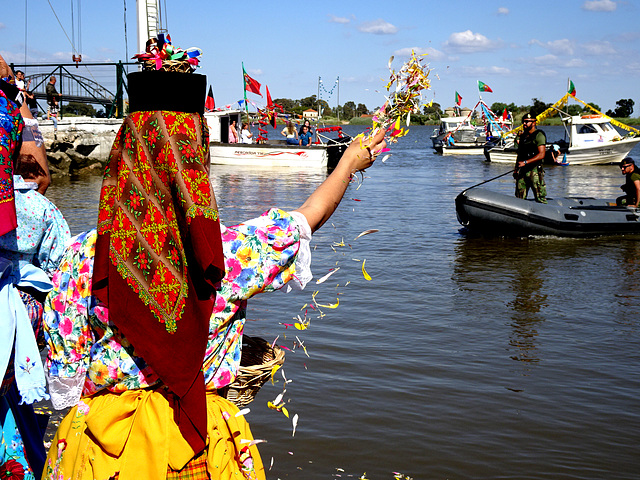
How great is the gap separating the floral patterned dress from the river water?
102 centimetres

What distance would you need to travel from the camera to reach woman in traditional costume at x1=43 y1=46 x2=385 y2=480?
1681 millimetres

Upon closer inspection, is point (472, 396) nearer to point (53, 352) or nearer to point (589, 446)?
point (589, 446)

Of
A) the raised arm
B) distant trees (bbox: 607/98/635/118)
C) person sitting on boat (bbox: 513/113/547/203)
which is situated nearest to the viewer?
the raised arm

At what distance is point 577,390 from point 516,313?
7.05 feet

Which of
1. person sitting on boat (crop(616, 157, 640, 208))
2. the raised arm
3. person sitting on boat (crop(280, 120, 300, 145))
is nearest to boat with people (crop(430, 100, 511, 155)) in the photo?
person sitting on boat (crop(280, 120, 300, 145))

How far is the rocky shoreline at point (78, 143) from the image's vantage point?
2081cm

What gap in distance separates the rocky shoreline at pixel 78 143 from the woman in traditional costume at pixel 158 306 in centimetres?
2014

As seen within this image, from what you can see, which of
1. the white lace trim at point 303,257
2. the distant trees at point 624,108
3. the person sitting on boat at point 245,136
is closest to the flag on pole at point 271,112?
the person sitting on boat at point 245,136

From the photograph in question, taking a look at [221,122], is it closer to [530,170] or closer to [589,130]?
[589,130]

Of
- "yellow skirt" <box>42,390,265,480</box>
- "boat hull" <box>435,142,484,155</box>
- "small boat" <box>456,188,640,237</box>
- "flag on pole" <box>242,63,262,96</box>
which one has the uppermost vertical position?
"flag on pole" <box>242,63,262,96</box>

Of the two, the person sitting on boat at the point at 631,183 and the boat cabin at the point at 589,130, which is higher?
the boat cabin at the point at 589,130

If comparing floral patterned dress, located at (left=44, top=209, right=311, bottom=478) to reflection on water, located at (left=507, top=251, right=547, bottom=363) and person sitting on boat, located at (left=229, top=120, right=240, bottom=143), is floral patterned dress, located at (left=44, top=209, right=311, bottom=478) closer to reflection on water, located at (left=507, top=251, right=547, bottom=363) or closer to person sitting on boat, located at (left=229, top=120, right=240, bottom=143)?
reflection on water, located at (left=507, top=251, right=547, bottom=363)

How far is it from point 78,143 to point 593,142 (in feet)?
69.8

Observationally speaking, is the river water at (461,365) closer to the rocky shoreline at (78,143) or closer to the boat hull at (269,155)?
the rocky shoreline at (78,143)
